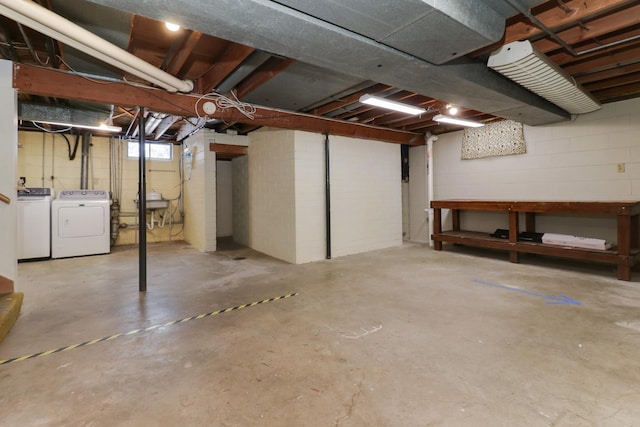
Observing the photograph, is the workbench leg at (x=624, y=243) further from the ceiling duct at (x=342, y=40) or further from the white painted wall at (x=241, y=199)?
the white painted wall at (x=241, y=199)

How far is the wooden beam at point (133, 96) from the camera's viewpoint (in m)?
2.87

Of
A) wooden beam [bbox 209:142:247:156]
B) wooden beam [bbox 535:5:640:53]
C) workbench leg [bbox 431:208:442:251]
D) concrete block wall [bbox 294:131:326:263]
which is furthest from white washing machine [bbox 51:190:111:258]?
wooden beam [bbox 535:5:640:53]

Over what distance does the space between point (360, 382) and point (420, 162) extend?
5810 mm

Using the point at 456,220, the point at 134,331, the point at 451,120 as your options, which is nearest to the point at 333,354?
the point at 134,331

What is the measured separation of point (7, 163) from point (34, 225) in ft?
10.5

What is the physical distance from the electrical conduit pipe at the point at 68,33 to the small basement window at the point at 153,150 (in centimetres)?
482

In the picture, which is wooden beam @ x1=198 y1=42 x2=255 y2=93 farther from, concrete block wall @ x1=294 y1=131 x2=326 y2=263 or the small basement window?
the small basement window

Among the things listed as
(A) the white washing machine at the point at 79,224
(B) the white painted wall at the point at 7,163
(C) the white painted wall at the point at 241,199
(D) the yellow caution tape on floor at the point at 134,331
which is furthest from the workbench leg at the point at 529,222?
(A) the white washing machine at the point at 79,224

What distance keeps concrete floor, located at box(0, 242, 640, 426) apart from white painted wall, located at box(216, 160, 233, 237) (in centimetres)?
388

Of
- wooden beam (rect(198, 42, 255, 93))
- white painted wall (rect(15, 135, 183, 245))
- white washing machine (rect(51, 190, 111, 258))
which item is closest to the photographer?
wooden beam (rect(198, 42, 255, 93))

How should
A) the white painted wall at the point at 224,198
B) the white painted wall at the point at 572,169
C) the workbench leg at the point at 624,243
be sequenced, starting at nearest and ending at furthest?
the workbench leg at the point at 624,243, the white painted wall at the point at 572,169, the white painted wall at the point at 224,198

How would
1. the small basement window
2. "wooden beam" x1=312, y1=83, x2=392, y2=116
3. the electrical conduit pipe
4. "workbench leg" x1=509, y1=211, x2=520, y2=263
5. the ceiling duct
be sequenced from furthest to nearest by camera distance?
1. the small basement window
2. "workbench leg" x1=509, y1=211, x2=520, y2=263
3. "wooden beam" x1=312, y1=83, x2=392, y2=116
4. the electrical conduit pipe
5. the ceiling duct

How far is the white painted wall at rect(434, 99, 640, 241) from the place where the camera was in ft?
13.5

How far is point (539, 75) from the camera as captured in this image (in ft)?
9.62
